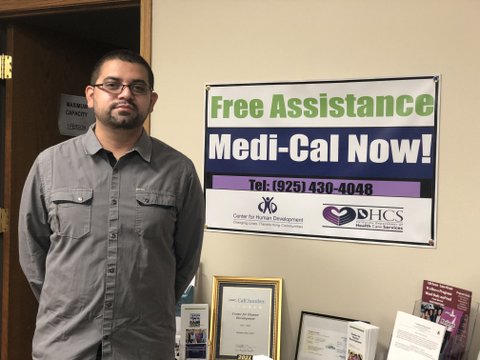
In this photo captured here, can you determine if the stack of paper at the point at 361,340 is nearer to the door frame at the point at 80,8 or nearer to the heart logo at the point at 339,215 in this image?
the heart logo at the point at 339,215

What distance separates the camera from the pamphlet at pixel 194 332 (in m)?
1.89

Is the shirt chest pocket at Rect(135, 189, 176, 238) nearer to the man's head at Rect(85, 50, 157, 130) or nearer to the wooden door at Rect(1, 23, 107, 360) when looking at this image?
the man's head at Rect(85, 50, 157, 130)

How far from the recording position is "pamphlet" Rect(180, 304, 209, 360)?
1.89 meters

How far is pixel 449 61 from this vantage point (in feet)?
5.73

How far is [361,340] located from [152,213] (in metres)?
0.81

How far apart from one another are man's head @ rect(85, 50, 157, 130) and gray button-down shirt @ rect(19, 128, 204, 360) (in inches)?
3.5

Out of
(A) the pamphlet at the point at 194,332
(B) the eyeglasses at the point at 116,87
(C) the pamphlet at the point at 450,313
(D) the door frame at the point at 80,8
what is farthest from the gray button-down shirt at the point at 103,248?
(C) the pamphlet at the point at 450,313

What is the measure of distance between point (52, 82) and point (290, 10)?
1.42 meters

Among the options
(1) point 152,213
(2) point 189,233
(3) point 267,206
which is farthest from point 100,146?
(3) point 267,206

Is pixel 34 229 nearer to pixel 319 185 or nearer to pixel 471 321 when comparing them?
pixel 319 185

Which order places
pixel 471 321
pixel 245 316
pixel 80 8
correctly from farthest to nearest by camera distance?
pixel 80 8 → pixel 245 316 → pixel 471 321

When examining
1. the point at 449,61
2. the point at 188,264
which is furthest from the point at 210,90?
the point at 449,61

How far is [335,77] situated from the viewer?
6.21 ft

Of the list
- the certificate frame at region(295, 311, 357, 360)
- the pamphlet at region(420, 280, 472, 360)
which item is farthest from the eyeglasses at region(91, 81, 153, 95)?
the pamphlet at region(420, 280, 472, 360)
